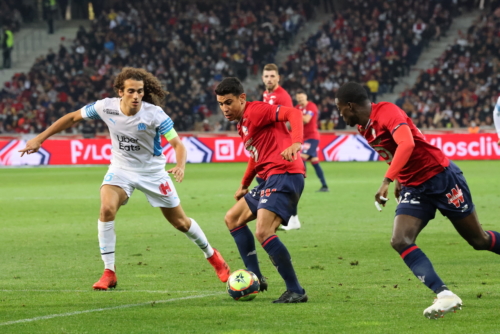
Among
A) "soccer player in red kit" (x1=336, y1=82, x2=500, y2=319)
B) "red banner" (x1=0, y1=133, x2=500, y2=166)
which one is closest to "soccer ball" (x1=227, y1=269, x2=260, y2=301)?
"soccer player in red kit" (x1=336, y1=82, x2=500, y2=319)

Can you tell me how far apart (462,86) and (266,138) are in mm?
29576

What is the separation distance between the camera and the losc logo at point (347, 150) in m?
30.6

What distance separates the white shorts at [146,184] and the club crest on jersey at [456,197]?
9.48 ft

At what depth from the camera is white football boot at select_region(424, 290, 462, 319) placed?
5.41 m

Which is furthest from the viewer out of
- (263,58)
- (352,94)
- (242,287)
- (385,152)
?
(263,58)

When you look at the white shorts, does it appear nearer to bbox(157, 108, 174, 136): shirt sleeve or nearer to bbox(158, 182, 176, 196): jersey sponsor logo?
bbox(158, 182, 176, 196): jersey sponsor logo

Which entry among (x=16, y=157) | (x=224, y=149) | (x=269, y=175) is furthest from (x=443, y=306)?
(x=16, y=157)

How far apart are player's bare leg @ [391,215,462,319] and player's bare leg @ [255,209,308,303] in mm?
913

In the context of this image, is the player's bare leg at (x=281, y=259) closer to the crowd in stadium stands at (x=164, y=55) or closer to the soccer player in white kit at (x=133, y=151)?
the soccer player in white kit at (x=133, y=151)

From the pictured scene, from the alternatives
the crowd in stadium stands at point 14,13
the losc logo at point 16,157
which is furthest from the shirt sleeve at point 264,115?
the crowd in stadium stands at point 14,13

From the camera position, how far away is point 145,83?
7.97 meters

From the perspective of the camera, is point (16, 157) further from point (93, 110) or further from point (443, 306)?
point (443, 306)

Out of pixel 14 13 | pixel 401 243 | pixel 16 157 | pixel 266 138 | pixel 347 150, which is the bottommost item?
pixel 16 157

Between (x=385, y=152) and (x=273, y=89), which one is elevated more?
(x=385, y=152)
